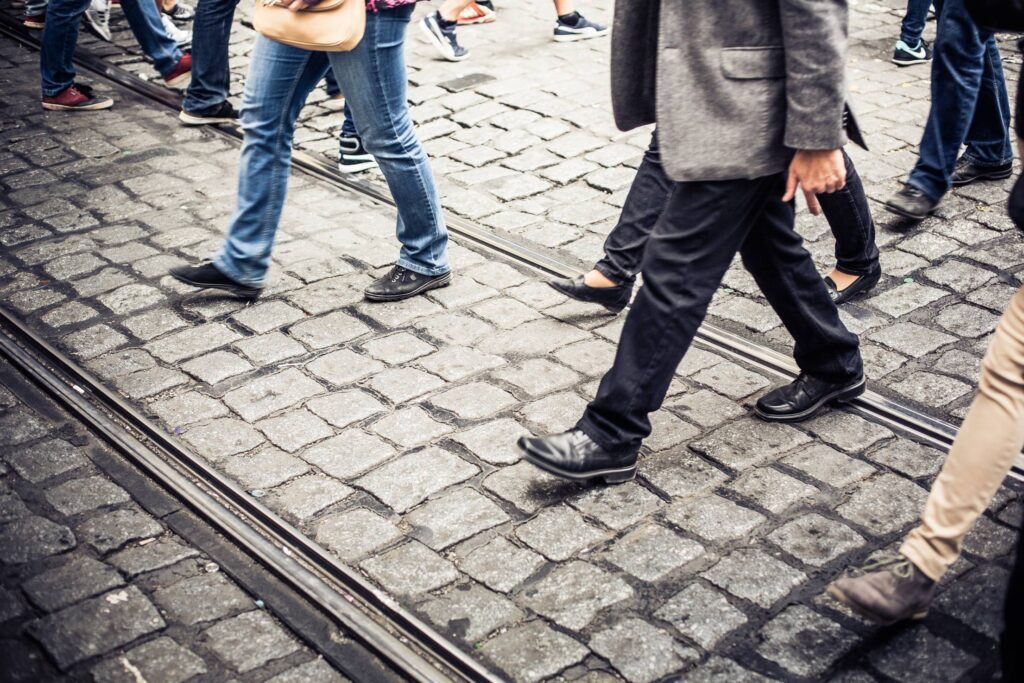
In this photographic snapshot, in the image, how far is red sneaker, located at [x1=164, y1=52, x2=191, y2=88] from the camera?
22.3ft

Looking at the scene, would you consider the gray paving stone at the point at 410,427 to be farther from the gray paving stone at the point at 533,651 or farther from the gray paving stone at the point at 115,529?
the gray paving stone at the point at 533,651

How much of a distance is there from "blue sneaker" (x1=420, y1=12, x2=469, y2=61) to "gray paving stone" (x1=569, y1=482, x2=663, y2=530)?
4548 millimetres

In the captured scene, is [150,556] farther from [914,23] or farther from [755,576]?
[914,23]

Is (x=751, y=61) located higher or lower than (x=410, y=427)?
higher

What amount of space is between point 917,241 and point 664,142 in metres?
2.41

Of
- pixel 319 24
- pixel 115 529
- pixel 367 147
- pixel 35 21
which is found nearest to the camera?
pixel 115 529

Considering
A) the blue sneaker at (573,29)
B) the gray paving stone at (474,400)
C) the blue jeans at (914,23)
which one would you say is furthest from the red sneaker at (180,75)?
the blue jeans at (914,23)

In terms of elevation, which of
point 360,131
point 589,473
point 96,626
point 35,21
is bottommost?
point 35,21

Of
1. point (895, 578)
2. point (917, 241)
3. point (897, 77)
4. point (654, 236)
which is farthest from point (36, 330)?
point (897, 77)

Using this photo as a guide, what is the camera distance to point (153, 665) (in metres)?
2.66

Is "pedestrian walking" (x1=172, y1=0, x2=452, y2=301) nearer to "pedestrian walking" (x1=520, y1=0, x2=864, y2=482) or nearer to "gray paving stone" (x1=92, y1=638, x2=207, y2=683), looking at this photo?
"pedestrian walking" (x1=520, y1=0, x2=864, y2=482)

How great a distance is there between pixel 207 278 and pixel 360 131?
0.83m

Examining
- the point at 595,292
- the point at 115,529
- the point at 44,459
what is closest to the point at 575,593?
the point at 115,529

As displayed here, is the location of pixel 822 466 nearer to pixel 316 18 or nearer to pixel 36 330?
pixel 316 18
